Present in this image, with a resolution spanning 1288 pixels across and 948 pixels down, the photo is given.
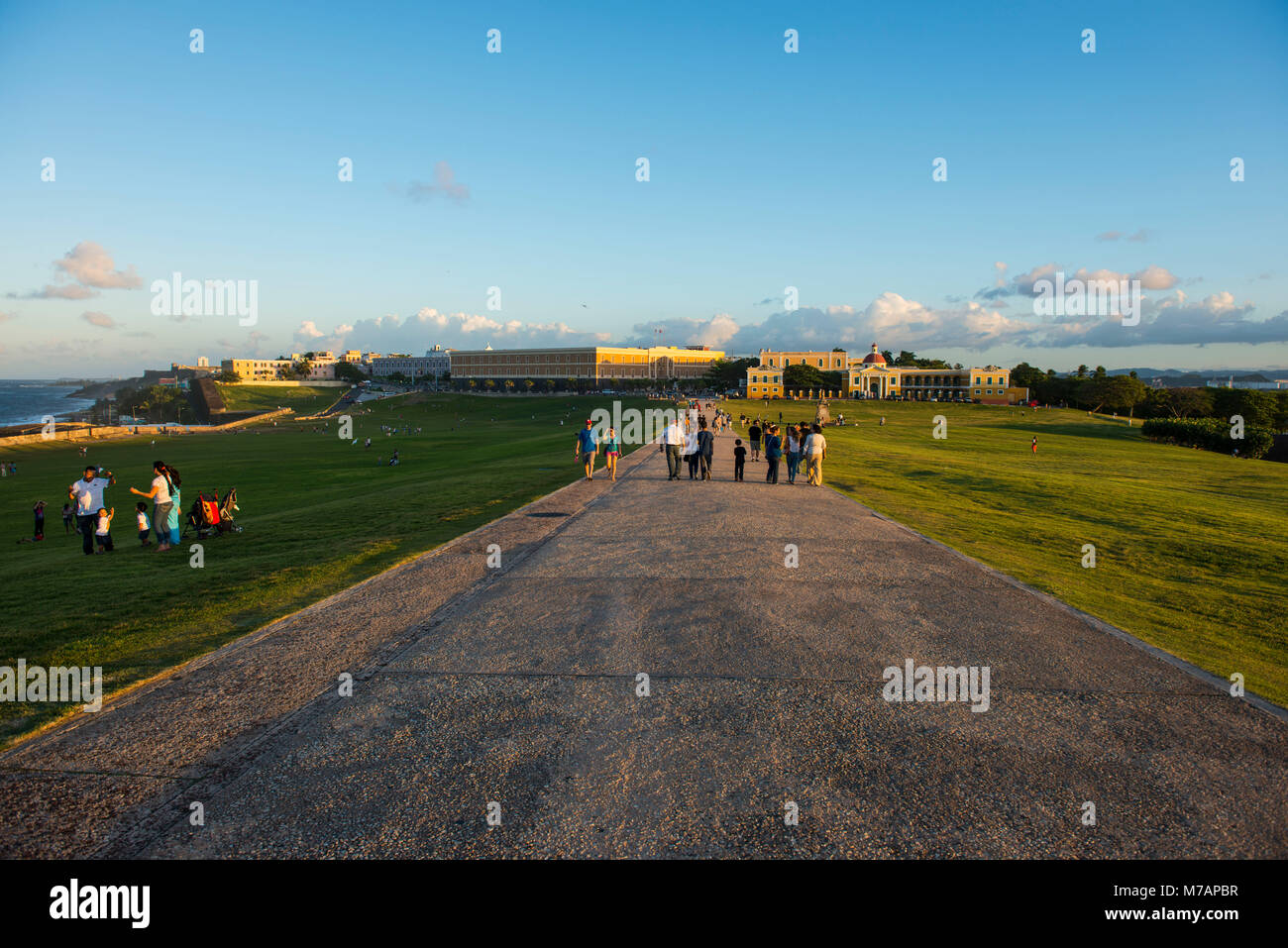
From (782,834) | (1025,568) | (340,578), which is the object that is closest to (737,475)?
(1025,568)

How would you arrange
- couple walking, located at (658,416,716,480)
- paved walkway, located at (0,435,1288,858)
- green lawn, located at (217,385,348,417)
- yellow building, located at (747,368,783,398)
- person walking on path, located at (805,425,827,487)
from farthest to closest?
yellow building, located at (747,368,783,398) < green lawn, located at (217,385,348,417) < couple walking, located at (658,416,716,480) < person walking on path, located at (805,425,827,487) < paved walkway, located at (0,435,1288,858)

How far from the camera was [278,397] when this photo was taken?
534 feet

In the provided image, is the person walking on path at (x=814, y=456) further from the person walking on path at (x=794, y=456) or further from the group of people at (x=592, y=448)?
the group of people at (x=592, y=448)

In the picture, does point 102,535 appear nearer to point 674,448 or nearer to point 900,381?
point 674,448

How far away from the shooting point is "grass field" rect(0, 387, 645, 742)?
26.2 ft

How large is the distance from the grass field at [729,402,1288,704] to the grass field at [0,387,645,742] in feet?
37.9

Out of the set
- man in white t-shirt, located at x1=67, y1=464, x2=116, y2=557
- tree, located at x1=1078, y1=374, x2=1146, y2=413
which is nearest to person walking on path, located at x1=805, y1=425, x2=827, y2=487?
man in white t-shirt, located at x1=67, y1=464, x2=116, y2=557

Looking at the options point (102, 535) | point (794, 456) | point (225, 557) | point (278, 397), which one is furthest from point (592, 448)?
point (278, 397)

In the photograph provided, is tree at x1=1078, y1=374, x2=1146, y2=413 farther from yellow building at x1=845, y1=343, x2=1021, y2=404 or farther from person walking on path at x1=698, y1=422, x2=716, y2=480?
person walking on path at x1=698, y1=422, x2=716, y2=480

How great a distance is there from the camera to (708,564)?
1134 cm

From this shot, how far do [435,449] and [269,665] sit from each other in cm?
4708

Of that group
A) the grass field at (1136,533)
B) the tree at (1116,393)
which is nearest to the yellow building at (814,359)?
the tree at (1116,393)

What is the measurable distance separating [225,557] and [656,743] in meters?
12.2
